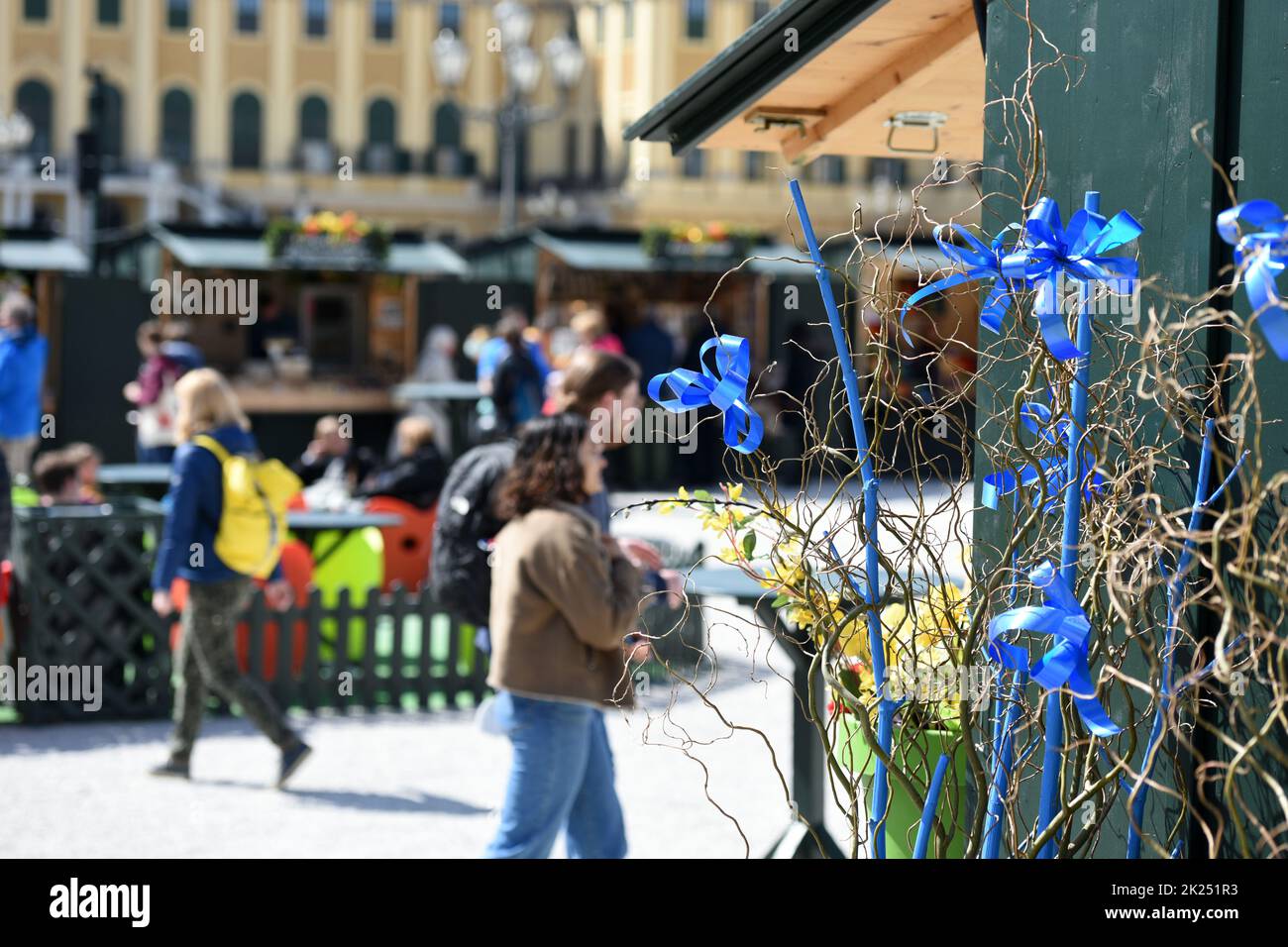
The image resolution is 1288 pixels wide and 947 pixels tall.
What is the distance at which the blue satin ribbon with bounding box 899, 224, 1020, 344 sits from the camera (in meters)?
2.35

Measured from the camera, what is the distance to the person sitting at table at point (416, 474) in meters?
10.3

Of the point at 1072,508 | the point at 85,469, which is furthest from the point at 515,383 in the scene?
the point at 1072,508

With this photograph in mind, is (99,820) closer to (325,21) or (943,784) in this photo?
(943,784)

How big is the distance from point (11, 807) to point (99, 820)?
14.8 inches

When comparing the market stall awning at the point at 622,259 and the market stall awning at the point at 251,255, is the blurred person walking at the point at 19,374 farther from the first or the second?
the market stall awning at the point at 622,259

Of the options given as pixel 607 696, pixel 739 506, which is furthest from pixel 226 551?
pixel 739 506

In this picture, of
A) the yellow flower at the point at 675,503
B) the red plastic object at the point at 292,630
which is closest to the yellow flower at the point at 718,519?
the yellow flower at the point at 675,503

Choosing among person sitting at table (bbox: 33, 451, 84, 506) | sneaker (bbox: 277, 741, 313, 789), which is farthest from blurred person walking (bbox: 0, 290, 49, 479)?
sneaker (bbox: 277, 741, 313, 789)

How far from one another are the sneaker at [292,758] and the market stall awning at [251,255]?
12.1 meters

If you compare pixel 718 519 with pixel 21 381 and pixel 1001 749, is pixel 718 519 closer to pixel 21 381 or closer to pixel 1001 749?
pixel 1001 749

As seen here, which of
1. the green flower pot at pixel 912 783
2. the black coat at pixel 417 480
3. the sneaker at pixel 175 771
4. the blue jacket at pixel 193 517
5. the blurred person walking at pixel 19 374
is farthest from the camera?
the blurred person walking at pixel 19 374

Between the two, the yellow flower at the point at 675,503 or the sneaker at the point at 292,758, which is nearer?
the yellow flower at the point at 675,503

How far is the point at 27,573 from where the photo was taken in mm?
8023

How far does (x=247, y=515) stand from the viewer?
6.80 meters
